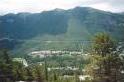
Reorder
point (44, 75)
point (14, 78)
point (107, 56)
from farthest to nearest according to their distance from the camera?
point (44, 75)
point (14, 78)
point (107, 56)

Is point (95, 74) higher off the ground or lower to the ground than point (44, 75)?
higher

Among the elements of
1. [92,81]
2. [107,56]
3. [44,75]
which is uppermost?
[107,56]

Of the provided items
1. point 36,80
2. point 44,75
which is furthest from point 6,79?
point 44,75

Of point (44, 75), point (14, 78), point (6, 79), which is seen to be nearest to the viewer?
point (6, 79)

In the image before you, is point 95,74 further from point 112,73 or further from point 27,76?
point 27,76

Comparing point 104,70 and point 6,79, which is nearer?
point 104,70

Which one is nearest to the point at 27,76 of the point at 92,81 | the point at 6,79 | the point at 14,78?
the point at 14,78
